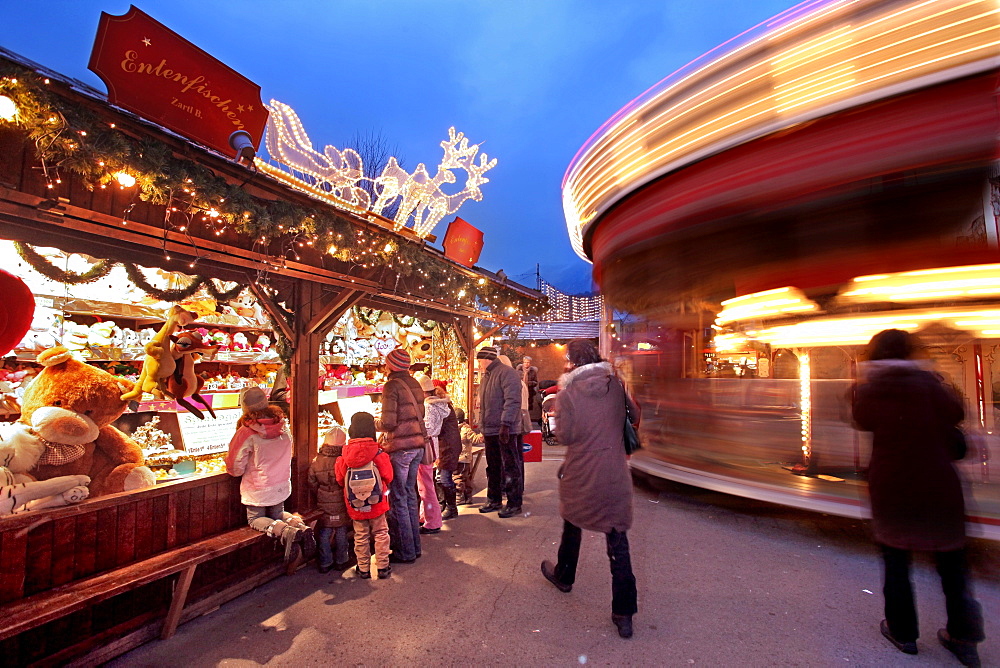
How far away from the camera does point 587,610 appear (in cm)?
322

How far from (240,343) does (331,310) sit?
2295 mm

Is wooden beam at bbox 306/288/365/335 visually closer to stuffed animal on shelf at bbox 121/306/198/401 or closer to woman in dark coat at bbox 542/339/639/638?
stuffed animal on shelf at bbox 121/306/198/401

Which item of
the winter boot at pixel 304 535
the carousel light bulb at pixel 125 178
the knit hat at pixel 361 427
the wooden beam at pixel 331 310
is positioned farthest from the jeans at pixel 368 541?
the carousel light bulb at pixel 125 178

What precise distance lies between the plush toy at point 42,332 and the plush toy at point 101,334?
28 cm

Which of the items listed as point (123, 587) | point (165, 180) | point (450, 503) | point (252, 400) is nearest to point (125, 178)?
point (165, 180)

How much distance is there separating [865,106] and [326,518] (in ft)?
17.6

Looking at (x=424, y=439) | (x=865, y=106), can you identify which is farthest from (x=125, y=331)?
(x=865, y=106)

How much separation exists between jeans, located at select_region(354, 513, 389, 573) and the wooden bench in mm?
753

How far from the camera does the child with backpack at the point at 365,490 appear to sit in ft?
12.4

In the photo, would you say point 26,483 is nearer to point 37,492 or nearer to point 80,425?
point 37,492

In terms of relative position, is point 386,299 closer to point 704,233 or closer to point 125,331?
point 125,331

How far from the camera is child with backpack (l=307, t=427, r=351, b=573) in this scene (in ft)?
12.9

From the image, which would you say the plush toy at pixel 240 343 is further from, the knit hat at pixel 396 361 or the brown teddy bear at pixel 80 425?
the knit hat at pixel 396 361

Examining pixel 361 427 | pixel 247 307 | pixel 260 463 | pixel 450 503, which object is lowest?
pixel 450 503
